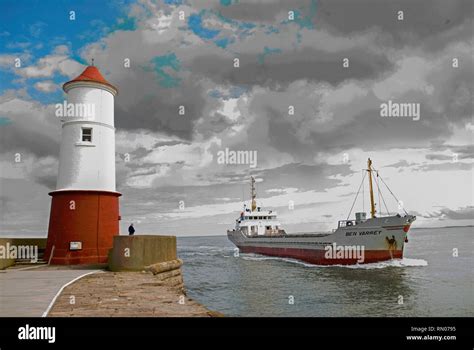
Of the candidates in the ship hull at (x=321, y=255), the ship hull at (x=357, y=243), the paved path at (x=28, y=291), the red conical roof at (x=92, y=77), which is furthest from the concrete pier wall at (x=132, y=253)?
the ship hull at (x=321, y=255)

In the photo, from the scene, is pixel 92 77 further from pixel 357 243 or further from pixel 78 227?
pixel 357 243

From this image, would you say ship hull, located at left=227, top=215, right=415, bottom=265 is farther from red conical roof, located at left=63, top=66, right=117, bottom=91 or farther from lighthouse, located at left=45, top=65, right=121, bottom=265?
red conical roof, located at left=63, top=66, right=117, bottom=91

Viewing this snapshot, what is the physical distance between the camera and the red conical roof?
14.3 metres

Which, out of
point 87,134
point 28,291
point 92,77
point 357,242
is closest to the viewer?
point 28,291

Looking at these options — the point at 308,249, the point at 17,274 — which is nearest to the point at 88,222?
the point at 17,274

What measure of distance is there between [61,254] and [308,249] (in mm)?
28250

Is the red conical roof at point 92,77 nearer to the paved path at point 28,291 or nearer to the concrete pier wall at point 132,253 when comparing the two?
the concrete pier wall at point 132,253

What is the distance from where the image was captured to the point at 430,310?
1567 cm

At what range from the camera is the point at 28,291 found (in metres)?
8.00
